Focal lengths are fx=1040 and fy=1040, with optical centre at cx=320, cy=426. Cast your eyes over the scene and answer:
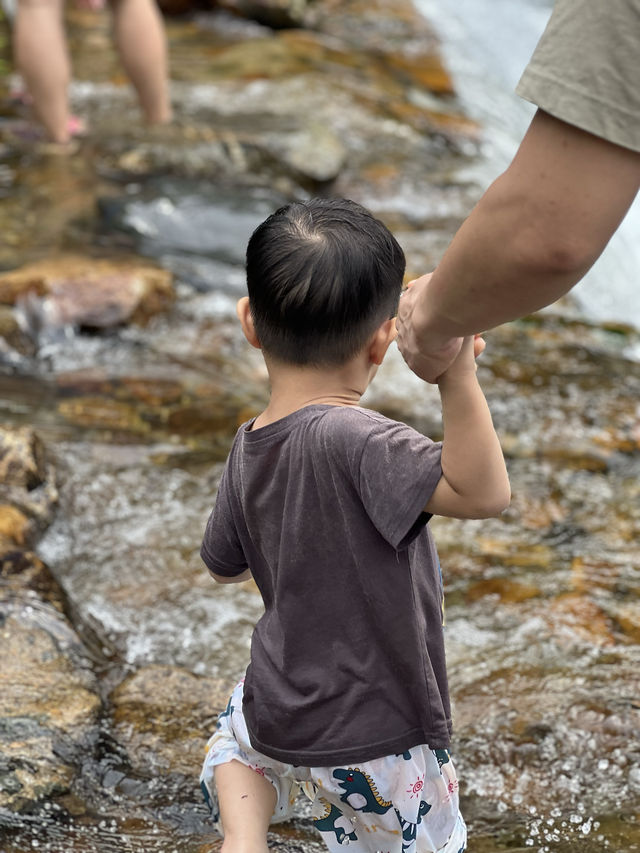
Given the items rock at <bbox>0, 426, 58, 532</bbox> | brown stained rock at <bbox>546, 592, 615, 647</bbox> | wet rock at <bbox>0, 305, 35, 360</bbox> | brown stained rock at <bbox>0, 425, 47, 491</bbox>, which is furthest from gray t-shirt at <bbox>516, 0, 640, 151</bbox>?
→ wet rock at <bbox>0, 305, 35, 360</bbox>

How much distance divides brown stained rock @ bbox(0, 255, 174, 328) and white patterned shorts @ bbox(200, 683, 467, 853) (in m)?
3.05

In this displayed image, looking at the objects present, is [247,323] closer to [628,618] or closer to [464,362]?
[464,362]

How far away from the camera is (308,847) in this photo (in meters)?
2.19

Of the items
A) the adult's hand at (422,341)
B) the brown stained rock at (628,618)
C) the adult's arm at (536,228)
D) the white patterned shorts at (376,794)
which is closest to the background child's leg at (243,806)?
the white patterned shorts at (376,794)

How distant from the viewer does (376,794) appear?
1810 millimetres

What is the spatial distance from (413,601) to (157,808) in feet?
3.08

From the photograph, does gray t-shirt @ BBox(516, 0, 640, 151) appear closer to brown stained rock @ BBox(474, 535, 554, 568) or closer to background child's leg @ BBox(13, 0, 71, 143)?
brown stained rock @ BBox(474, 535, 554, 568)

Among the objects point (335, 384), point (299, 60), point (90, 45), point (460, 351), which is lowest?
point (90, 45)

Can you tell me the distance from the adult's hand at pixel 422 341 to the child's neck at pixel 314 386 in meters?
0.26

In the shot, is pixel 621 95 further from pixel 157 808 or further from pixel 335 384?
pixel 157 808

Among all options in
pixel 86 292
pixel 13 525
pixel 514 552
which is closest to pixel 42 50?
pixel 86 292

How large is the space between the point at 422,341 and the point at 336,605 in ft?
1.73

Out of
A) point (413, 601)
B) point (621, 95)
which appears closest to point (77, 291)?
point (413, 601)

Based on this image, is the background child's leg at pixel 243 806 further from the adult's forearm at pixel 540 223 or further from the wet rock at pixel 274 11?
the wet rock at pixel 274 11
